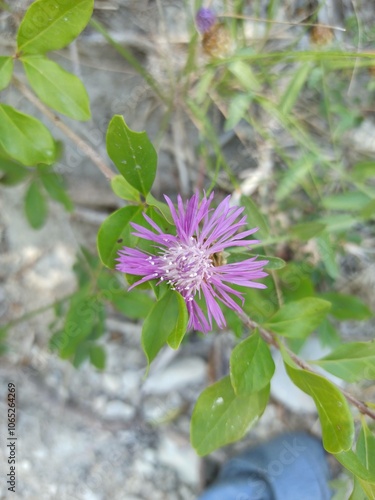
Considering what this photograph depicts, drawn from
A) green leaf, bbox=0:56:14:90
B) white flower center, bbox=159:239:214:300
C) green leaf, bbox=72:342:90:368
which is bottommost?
green leaf, bbox=72:342:90:368

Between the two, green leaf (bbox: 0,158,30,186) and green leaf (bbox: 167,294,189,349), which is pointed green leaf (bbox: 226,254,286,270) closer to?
green leaf (bbox: 167,294,189,349)

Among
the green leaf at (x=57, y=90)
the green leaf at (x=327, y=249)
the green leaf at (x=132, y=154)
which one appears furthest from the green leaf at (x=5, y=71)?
the green leaf at (x=327, y=249)

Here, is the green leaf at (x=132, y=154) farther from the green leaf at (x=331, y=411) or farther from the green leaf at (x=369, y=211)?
the green leaf at (x=369, y=211)

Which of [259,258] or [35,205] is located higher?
[259,258]

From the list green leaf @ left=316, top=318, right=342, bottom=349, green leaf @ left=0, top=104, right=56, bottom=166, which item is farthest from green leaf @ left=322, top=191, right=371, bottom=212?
green leaf @ left=0, top=104, right=56, bottom=166

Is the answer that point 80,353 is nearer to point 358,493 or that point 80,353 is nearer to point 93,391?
point 93,391

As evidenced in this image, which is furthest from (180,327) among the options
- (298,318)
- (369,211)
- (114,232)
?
(369,211)

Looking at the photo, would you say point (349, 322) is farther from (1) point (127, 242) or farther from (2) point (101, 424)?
(1) point (127, 242)
